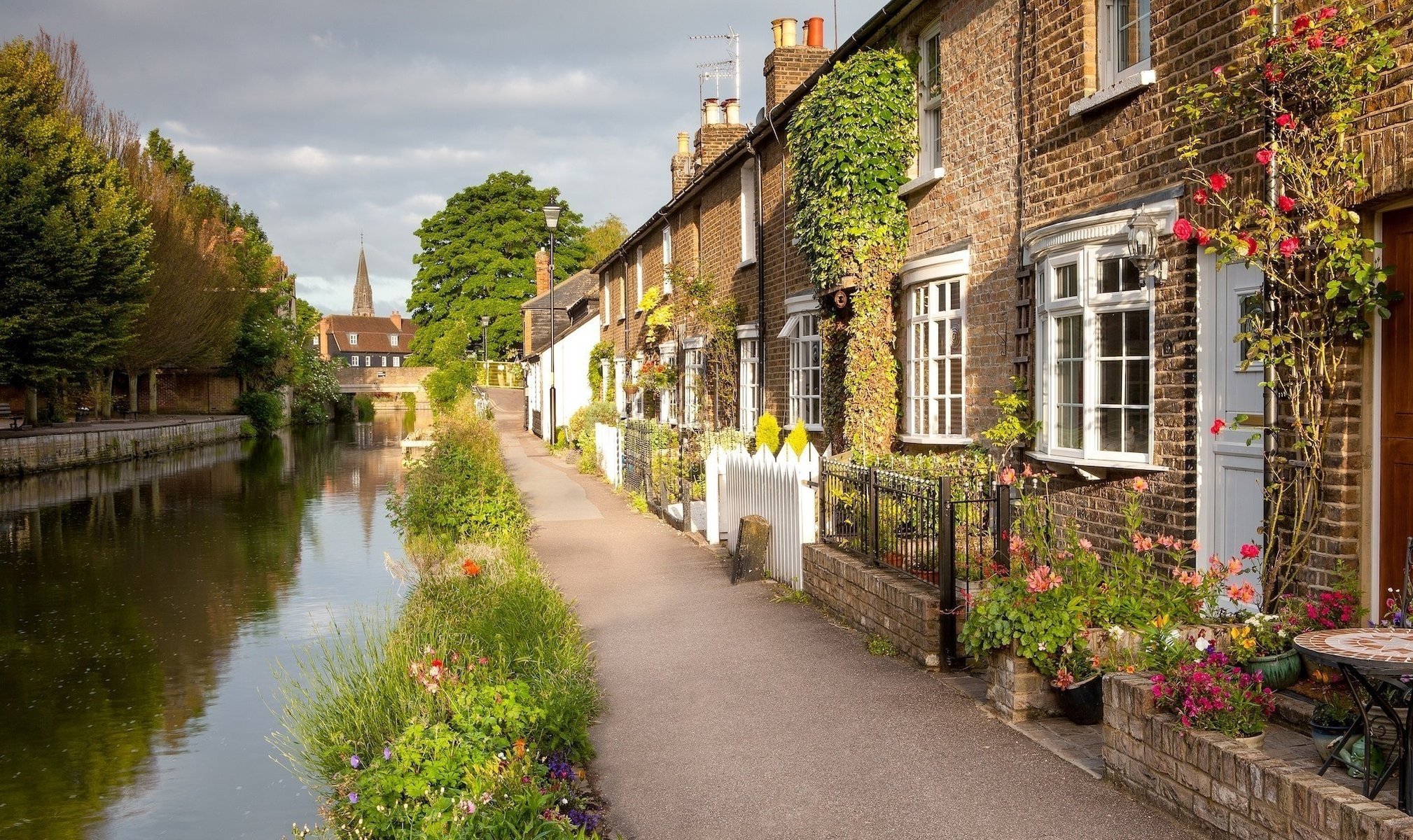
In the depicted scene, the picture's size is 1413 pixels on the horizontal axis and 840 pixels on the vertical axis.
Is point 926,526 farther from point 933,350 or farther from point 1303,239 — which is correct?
point 933,350

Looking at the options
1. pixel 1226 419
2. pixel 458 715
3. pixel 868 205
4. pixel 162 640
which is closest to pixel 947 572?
pixel 1226 419

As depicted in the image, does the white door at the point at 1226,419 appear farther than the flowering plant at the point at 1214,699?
→ Yes

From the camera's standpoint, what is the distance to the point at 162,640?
40.5 ft

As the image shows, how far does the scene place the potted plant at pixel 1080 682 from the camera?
6.61 m

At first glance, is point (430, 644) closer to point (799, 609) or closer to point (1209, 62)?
point (799, 609)

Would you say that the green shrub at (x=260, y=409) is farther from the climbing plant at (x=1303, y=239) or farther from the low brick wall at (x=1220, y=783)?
the low brick wall at (x=1220, y=783)

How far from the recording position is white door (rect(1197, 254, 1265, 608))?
25.0 ft

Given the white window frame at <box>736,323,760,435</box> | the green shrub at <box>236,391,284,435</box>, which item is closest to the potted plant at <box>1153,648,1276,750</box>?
the white window frame at <box>736,323,760,435</box>

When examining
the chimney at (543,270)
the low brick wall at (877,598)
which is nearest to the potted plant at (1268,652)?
the low brick wall at (877,598)

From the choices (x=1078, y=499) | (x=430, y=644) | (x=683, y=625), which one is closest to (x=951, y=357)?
(x=1078, y=499)

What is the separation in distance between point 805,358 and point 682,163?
17.0m

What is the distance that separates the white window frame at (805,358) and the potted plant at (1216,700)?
10701 mm

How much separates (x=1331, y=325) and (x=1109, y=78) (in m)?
3.90

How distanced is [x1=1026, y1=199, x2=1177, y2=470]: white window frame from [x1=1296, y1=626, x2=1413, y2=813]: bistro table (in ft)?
13.2
